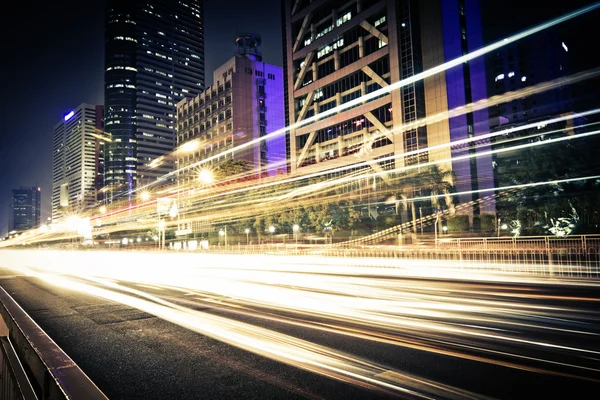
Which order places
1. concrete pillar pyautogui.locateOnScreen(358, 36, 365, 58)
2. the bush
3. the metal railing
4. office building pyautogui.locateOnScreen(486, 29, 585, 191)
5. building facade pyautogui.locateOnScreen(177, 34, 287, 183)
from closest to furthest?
the metal railing < the bush < concrete pillar pyautogui.locateOnScreen(358, 36, 365, 58) < building facade pyautogui.locateOnScreen(177, 34, 287, 183) < office building pyautogui.locateOnScreen(486, 29, 585, 191)

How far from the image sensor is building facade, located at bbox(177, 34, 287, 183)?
99.2 m

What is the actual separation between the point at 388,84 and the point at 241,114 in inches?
1973

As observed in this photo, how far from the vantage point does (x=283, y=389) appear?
461 centimetres

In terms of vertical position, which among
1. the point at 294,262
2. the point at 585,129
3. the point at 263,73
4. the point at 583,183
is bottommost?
the point at 294,262

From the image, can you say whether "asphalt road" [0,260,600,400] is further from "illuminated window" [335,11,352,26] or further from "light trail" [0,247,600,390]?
"illuminated window" [335,11,352,26]

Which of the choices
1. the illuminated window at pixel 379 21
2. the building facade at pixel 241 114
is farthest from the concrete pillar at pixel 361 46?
the building facade at pixel 241 114

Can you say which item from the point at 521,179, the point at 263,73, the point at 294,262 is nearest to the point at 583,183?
the point at 521,179

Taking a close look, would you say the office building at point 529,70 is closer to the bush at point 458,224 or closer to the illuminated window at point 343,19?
the illuminated window at point 343,19

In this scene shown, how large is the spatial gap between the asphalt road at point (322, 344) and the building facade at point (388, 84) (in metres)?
40.0

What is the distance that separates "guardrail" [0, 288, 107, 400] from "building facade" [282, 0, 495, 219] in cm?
4269

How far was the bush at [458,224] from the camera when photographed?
40.8 m

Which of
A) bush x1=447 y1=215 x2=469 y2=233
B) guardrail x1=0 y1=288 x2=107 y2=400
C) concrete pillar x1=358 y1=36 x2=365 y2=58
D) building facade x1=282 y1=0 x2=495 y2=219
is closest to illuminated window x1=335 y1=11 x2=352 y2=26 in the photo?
building facade x1=282 y1=0 x2=495 y2=219

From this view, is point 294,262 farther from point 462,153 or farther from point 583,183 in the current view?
point 462,153

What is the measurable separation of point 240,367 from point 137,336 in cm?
293
